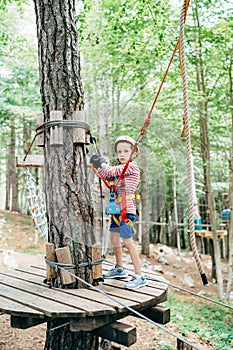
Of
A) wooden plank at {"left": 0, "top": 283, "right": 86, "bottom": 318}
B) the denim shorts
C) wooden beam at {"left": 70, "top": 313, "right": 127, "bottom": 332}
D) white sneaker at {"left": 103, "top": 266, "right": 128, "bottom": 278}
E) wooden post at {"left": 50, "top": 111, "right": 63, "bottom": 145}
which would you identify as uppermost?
wooden post at {"left": 50, "top": 111, "right": 63, "bottom": 145}

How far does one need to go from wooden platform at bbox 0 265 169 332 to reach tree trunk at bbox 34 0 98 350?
6.9 inches

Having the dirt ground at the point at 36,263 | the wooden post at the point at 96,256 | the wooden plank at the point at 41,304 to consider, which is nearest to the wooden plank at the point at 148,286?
the wooden post at the point at 96,256

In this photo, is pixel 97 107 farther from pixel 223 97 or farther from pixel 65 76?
pixel 223 97

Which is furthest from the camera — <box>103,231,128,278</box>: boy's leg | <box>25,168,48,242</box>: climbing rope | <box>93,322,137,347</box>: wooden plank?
<box>25,168,48,242</box>: climbing rope

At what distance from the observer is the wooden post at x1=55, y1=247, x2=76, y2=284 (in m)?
2.22

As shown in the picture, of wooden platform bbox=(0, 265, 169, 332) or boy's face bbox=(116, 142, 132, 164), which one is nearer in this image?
wooden platform bbox=(0, 265, 169, 332)

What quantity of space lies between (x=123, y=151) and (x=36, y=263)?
15.1 ft

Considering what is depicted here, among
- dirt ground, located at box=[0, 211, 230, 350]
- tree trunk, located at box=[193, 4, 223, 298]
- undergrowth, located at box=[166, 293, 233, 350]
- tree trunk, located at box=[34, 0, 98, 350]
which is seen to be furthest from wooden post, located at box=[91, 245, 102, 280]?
tree trunk, located at box=[193, 4, 223, 298]

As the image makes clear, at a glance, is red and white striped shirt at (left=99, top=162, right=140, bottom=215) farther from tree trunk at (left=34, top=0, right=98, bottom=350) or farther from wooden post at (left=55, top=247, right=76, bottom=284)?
wooden post at (left=55, top=247, right=76, bottom=284)

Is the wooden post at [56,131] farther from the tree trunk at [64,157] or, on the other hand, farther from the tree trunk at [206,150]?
the tree trunk at [206,150]

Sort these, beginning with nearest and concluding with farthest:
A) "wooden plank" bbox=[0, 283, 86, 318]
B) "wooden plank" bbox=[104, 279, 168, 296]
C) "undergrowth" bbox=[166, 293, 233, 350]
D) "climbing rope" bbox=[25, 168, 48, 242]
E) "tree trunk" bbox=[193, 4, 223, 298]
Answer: "wooden plank" bbox=[0, 283, 86, 318]
"wooden plank" bbox=[104, 279, 168, 296]
"climbing rope" bbox=[25, 168, 48, 242]
"undergrowth" bbox=[166, 293, 233, 350]
"tree trunk" bbox=[193, 4, 223, 298]

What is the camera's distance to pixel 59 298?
2043 millimetres

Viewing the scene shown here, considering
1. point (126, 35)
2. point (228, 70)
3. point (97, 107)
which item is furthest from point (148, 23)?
point (97, 107)

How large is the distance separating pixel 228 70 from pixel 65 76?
14.6 feet
